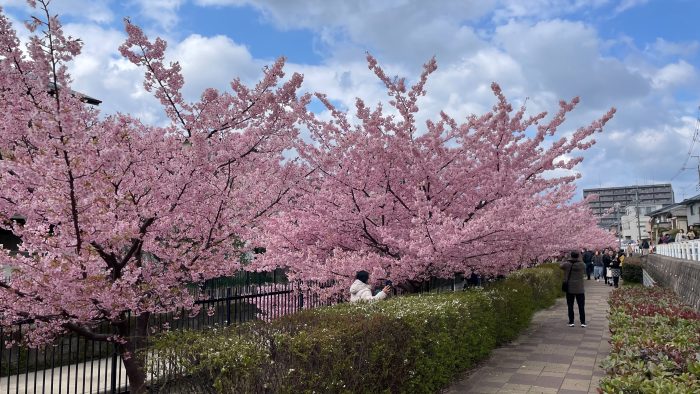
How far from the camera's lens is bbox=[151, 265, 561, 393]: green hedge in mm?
3861

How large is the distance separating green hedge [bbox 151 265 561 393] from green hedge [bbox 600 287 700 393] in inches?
76.6

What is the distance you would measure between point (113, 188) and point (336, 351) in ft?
8.64

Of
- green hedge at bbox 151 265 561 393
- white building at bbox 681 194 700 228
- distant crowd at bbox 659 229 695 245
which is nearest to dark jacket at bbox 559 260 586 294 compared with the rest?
green hedge at bbox 151 265 561 393

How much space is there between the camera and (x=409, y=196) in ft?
29.7

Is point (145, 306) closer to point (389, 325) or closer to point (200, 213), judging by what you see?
point (200, 213)

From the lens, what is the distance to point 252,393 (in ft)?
12.1

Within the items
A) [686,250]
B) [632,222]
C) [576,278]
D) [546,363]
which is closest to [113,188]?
[546,363]

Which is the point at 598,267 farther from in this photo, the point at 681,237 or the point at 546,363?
the point at 546,363

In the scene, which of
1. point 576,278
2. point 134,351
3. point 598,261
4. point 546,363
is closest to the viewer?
point 134,351

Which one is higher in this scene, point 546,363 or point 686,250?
point 686,250

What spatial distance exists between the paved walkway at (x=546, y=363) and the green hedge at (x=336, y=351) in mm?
445

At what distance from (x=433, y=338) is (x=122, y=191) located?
3.88 meters

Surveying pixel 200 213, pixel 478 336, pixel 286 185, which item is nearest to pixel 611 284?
pixel 478 336

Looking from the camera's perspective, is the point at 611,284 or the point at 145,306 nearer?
the point at 145,306
